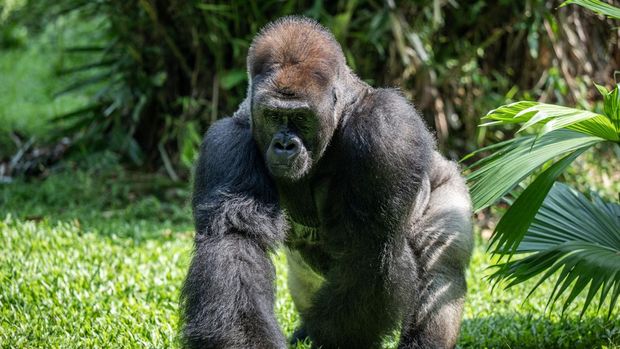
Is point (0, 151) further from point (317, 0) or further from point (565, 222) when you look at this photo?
point (565, 222)

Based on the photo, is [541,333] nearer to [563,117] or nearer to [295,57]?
[563,117]

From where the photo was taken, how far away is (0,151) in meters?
8.59

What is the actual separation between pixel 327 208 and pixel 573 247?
45.5 inches

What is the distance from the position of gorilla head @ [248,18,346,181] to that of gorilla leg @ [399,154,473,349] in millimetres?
712

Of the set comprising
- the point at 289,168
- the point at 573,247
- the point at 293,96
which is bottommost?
the point at 573,247

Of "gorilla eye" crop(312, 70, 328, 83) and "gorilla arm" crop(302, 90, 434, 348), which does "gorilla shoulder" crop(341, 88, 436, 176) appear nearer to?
"gorilla arm" crop(302, 90, 434, 348)

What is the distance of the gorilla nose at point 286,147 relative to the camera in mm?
3584

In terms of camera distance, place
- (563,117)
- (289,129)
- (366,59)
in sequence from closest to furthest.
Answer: (563,117)
(289,129)
(366,59)

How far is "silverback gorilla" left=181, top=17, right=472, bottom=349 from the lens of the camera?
3.46 metres

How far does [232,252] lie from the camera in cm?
340

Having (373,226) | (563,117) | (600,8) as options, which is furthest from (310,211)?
(600,8)

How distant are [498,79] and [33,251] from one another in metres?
4.54

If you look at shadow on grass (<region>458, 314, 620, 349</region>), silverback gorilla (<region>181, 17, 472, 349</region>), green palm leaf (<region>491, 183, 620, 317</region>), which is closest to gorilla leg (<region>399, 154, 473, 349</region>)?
silverback gorilla (<region>181, 17, 472, 349</region>)

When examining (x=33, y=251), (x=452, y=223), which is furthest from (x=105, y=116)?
(x=452, y=223)
